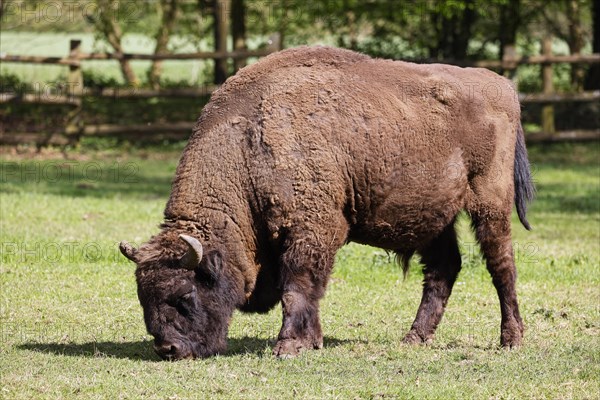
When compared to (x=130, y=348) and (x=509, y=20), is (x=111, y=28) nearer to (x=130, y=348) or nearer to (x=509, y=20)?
(x=509, y=20)

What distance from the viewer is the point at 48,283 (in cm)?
1088

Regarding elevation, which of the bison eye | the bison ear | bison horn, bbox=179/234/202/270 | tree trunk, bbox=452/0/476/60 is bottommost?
tree trunk, bbox=452/0/476/60

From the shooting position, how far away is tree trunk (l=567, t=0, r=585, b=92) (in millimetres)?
26750

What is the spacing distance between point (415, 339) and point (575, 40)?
2020 cm

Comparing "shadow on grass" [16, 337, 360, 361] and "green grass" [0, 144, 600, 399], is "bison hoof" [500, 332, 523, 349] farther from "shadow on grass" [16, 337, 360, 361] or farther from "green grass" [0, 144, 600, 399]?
"shadow on grass" [16, 337, 360, 361]

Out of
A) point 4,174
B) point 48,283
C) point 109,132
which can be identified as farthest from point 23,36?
point 48,283

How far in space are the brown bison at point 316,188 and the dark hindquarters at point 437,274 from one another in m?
0.02

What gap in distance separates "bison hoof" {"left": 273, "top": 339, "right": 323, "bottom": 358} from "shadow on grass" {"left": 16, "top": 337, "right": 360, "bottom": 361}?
0.43ft

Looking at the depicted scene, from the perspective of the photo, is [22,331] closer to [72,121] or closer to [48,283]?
[48,283]

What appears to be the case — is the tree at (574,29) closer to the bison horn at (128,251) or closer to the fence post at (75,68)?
the fence post at (75,68)

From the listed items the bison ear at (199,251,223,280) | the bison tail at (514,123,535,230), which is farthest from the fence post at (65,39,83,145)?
the bison ear at (199,251,223,280)

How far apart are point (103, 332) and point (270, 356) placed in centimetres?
190

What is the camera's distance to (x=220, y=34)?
25.1 m

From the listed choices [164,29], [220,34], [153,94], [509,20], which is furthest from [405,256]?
[164,29]
